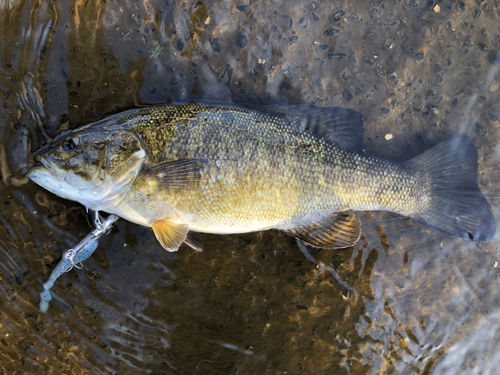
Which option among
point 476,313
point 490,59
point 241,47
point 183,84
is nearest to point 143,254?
point 183,84

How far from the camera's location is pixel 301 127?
2.46 meters

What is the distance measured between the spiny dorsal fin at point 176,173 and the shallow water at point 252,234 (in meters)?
0.59

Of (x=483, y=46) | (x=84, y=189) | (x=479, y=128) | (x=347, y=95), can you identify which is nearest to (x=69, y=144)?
(x=84, y=189)

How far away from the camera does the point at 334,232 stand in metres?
2.51

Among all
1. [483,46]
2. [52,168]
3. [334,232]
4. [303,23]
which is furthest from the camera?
[483,46]

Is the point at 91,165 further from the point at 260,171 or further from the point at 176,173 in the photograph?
the point at 260,171

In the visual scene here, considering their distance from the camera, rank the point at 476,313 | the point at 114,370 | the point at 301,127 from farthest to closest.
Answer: the point at 476,313 → the point at 114,370 → the point at 301,127

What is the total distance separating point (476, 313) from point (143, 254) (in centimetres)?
291

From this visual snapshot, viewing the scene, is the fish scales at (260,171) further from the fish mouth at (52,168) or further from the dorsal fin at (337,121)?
the fish mouth at (52,168)

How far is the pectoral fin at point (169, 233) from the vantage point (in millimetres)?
2303

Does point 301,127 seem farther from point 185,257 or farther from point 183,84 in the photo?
point 185,257

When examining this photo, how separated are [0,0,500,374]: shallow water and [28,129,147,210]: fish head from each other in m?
0.35

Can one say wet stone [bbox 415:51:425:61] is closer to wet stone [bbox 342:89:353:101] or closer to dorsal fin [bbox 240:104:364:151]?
wet stone [bbox 342:89:353:101]

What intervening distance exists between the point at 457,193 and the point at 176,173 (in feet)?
7.20
